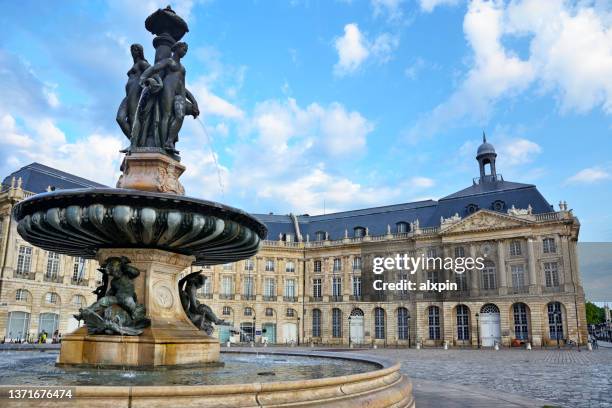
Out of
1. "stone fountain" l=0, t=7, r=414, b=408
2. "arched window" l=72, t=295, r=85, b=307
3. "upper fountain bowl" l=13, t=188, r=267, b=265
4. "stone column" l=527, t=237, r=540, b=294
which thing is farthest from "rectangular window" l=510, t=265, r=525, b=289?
→ "upper fountain bowl" l=13, t=188, r=267, b=265

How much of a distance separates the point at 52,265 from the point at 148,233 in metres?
40.9

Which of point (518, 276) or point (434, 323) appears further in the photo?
point (434, 323)

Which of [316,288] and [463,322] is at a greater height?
[316,288]

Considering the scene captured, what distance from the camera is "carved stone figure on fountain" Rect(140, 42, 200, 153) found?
29.5 ft

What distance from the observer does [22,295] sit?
40.2m

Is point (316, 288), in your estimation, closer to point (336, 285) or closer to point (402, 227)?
point (336, 285)

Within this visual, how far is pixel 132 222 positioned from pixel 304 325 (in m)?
51.3

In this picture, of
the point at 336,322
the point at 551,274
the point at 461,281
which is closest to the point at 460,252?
the point at 461,281

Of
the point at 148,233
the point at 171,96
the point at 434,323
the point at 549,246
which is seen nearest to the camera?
the point at 148,233

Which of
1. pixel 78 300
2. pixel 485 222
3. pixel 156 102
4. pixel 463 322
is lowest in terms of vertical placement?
pixel 463 322

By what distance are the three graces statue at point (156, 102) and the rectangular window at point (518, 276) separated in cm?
4287

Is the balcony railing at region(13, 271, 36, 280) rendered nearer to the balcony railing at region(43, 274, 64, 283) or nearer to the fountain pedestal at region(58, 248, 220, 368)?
the balcony railing at region(43, 274, 64, 283)

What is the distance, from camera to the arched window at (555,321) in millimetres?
43156

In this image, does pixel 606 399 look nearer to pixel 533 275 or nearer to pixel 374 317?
pixel 533 275
